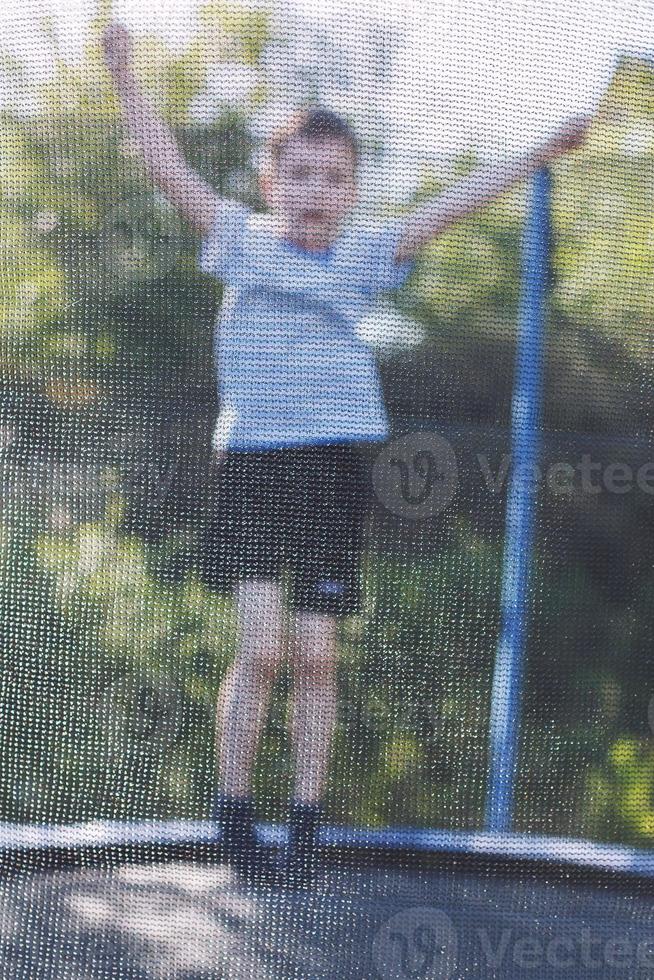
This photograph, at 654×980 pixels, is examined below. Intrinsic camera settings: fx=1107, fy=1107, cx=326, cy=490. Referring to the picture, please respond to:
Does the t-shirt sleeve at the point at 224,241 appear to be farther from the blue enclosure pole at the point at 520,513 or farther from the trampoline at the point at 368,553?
the blue enclosure pole at the point at 520,513

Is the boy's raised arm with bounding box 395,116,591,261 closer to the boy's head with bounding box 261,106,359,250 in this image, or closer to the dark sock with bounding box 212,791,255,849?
the boy's head with bounding box 261,106,359,250

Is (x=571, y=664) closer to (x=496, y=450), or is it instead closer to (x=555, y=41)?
(x=496, y=450)

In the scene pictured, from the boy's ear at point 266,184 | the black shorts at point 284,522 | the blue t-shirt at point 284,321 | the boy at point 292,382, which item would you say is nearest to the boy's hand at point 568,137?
the boy at point 292,382

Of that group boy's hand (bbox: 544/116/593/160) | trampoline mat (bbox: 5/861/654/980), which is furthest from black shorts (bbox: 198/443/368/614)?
boy's hand (bbox: 544/116/593/160)

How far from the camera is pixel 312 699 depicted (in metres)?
1.32

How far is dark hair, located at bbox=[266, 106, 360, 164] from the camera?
4.18 ft

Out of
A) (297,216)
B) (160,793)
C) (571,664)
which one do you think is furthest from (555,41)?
(160,793)

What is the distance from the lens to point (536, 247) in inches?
53.5

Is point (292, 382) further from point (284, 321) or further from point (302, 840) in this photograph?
point (302, 840)

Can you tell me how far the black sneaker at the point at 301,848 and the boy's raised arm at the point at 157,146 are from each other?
0.68 metres

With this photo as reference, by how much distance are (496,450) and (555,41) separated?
1.58ft

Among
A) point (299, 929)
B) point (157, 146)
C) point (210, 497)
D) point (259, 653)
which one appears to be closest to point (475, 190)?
point (157, 146)

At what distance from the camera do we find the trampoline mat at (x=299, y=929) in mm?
1196

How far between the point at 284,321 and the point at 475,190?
0.28 metres
